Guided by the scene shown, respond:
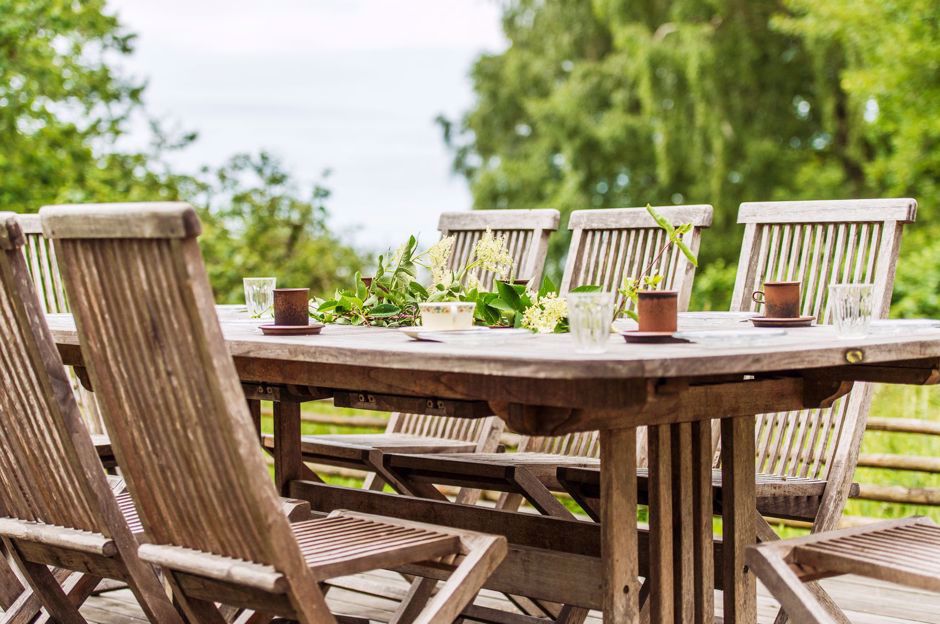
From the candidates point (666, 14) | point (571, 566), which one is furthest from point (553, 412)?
point (666, 14)

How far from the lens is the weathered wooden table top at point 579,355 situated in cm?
207

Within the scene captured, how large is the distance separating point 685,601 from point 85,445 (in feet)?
4.49

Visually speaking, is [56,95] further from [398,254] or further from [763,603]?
[763,603]

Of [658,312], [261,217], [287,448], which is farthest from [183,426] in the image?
[261,217]

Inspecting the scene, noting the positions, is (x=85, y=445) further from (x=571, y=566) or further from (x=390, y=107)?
(x=390, y=107)

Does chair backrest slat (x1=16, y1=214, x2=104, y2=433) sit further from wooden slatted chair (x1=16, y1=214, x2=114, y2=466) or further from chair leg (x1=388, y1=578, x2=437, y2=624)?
chair leg (x1=388, y1=578, x2=437, y2=624)

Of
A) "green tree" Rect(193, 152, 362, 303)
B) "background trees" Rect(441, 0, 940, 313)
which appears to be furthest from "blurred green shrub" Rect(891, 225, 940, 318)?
"green tree" Rect(193, 152, 362, 303)

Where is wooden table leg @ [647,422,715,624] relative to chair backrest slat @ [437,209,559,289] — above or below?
below

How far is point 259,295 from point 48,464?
1.23m

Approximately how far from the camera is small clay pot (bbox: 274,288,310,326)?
A: 3.05m

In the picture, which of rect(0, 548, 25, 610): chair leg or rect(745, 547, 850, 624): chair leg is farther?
rect(0, 548, 25, 610): chair leg

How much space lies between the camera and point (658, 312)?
2553 mm

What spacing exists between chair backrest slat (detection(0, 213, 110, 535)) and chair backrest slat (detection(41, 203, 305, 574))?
22cm

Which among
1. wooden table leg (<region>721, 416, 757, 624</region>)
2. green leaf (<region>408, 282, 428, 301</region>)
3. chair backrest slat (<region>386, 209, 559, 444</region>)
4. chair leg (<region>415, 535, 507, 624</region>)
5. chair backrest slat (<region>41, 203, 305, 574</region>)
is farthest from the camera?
chair backrest slat (<region>386, 209, 559, 444</region>)
